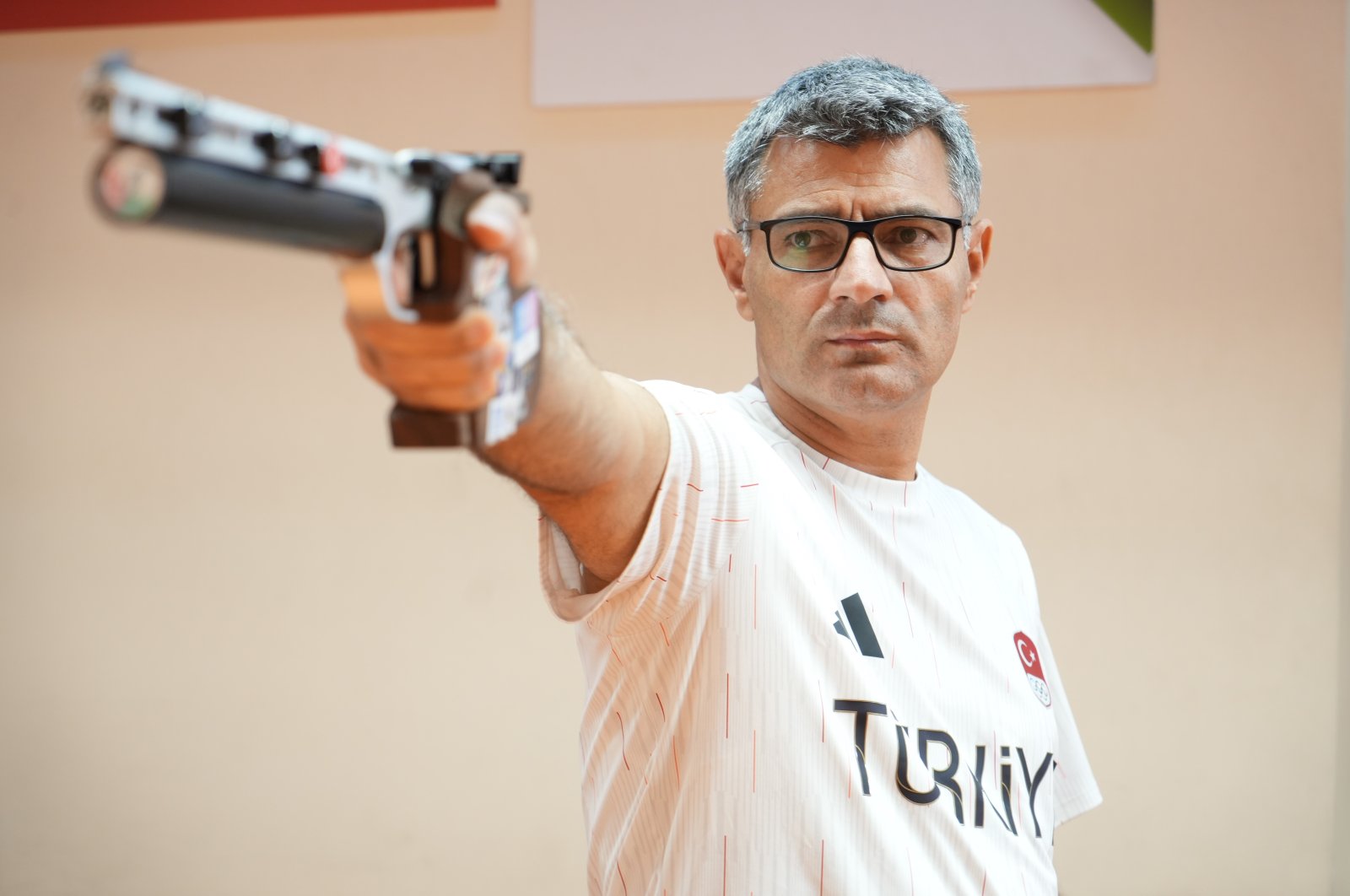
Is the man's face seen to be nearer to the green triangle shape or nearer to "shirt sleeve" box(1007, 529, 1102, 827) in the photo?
"shirt sleeve" box(1007, 529, 1102, 827)

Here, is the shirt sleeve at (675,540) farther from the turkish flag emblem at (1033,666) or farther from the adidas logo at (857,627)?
the turkish flag emblem at (1033,666)

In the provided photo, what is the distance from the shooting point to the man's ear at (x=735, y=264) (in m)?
1.33

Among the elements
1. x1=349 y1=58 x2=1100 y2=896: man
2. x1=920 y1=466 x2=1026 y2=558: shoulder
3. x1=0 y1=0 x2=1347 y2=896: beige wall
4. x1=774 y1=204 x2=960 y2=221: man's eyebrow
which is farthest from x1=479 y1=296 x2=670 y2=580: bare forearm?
x1=0 y1=0 x2=1347 y2=896: beige wall

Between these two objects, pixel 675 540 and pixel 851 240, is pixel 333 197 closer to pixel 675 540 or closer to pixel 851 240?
pixel 675 540

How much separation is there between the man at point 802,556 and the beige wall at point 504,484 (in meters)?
1.67

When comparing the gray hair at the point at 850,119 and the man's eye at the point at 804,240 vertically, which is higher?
the gray hair at the point at 850,119

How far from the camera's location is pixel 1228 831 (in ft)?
9.14

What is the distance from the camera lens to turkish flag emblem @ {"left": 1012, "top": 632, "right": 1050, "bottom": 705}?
1.30m

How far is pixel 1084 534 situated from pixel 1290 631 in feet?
1.89

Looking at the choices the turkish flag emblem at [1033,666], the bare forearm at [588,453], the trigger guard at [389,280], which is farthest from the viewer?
the turkish flag emblem at [1033,666]

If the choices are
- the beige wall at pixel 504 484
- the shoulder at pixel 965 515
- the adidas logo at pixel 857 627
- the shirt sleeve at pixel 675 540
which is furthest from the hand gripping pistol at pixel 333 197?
the beige wall at pixel 504 484

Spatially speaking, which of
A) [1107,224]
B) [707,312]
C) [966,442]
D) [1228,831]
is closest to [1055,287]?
[1107,224]

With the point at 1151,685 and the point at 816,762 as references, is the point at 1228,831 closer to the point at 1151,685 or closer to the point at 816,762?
the point at 1151,685

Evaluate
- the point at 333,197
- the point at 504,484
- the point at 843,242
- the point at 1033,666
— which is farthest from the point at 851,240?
the point at 504,484
